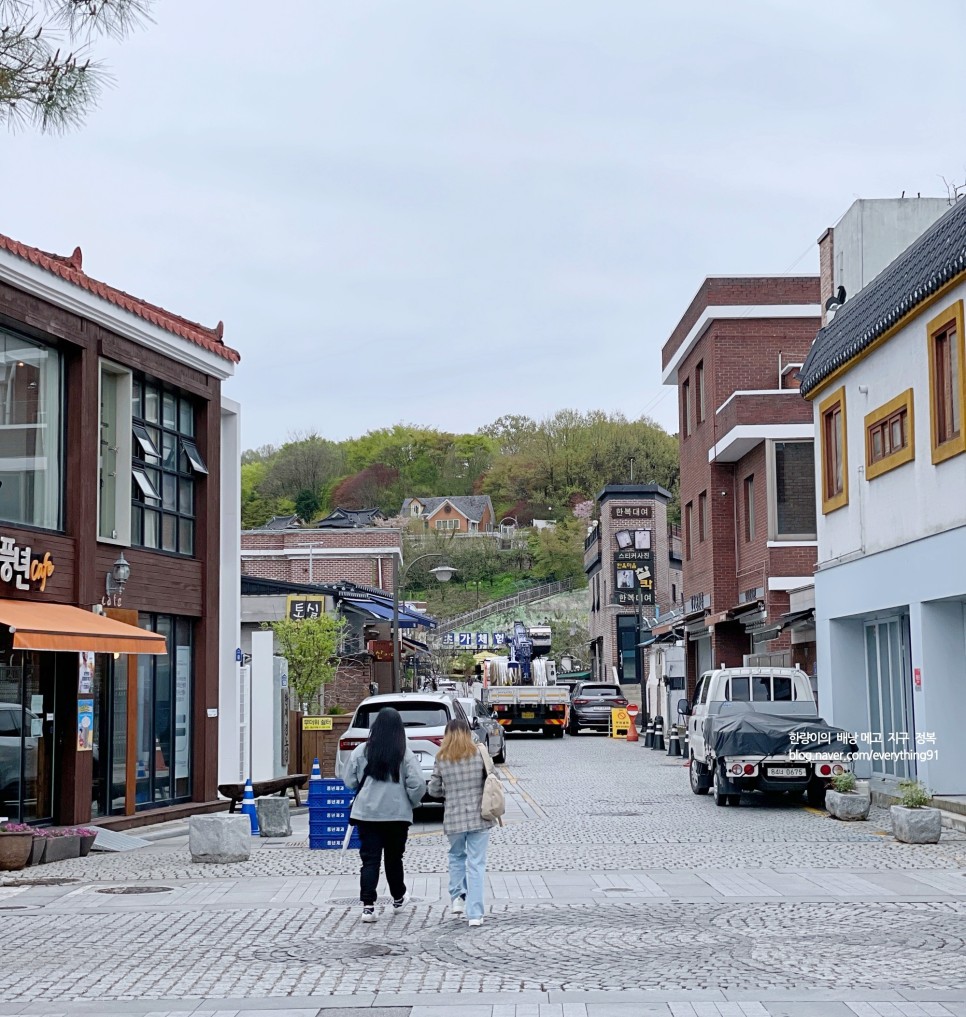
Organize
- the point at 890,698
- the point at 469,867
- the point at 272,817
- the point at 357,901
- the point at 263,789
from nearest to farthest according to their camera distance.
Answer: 1. the point at 469,867
2. the point at 357,901
3. the point at 272,817
4. the point at 263,789
5. the point at 890,698

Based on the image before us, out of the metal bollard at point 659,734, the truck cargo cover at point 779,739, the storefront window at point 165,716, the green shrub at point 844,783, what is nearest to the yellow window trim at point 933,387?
→ the truck cargo cover at point 779,739

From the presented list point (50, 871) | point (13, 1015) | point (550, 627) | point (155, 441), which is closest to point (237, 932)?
point (13, 1015)

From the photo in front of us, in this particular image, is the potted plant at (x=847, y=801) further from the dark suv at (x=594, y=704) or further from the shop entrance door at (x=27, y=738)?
the dark suv at (x=594, y=704)

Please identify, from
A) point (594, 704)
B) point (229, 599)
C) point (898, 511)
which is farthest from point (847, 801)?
point (594, 704)

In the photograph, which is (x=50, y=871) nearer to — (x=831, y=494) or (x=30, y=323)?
(x=30, y=323)

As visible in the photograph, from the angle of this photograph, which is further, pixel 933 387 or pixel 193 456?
pixel 193 456

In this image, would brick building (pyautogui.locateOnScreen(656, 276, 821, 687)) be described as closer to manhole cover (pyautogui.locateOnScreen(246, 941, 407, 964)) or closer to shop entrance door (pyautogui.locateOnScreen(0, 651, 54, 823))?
shop entrance door (pyautogui.locateOnScreen(0, 651, 54, 823))

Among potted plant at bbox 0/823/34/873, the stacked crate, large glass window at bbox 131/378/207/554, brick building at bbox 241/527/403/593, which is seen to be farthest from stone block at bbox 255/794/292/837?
brick building at bbox 241/527/403/593

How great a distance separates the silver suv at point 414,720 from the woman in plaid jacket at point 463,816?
28.6ft

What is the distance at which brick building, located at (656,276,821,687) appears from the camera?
1399 inches

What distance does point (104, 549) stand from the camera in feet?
65.3

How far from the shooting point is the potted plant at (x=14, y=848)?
1539 centimetres

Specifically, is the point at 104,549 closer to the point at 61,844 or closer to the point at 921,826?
the point at 61,844

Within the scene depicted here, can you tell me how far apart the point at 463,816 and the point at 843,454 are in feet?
51.4
